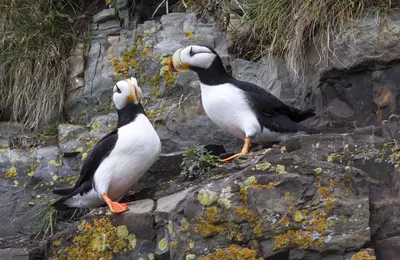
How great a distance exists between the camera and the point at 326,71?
20.7ft

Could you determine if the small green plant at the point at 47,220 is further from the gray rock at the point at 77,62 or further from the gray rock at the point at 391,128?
the gray rock at the point at 391,128

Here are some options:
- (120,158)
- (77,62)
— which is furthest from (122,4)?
(120,158)

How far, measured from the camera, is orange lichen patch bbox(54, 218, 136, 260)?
4.77 m

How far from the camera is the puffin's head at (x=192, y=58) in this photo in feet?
19.7

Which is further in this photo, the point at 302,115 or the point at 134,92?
the point at 302,115

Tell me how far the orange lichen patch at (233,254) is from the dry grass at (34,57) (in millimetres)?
3449

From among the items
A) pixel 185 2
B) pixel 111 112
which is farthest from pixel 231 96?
pixel 185 2

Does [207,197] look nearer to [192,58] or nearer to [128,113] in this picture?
[128,113]

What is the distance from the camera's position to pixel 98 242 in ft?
15.8

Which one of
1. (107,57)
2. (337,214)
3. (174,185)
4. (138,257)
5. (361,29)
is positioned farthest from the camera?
(107,57)

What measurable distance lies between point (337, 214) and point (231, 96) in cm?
188

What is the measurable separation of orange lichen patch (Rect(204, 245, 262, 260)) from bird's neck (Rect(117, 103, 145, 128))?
5.29ft

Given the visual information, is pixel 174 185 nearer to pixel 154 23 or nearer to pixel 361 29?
pixel 361 29

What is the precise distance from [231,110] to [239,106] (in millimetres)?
66
